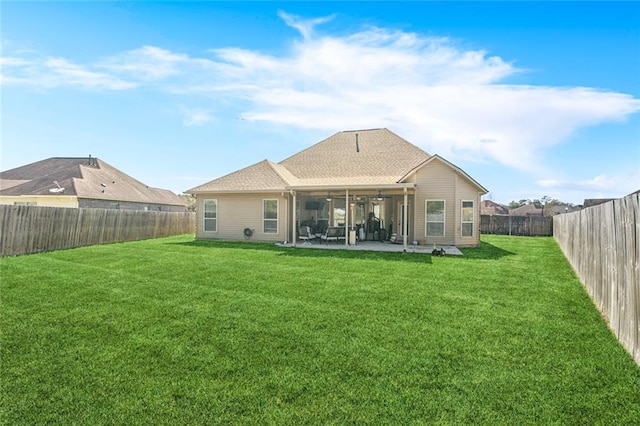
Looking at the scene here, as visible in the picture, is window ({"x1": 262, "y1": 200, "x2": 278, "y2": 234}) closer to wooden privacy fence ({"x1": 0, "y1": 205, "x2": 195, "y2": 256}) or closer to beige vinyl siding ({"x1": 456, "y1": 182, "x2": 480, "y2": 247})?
wooden privacy fence ({"x1": 0, "y1": 205, "x2": 195, "y2": 256})

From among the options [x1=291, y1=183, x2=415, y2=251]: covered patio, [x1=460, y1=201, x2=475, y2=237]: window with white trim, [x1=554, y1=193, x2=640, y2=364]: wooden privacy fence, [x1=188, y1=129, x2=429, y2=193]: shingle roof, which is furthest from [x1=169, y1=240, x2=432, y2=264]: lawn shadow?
[x1=554, y1=193, x2=640, y2=364]: wooden privacy fence

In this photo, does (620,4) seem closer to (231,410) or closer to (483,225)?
(231,410)

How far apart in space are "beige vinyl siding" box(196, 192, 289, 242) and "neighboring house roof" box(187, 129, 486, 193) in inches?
23.7

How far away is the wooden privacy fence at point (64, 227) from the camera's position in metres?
12.0

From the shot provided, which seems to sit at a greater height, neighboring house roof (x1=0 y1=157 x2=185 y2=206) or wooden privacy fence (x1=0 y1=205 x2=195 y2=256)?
neighboring house roof (x1=0 y1=157 x2=185 y2=206)

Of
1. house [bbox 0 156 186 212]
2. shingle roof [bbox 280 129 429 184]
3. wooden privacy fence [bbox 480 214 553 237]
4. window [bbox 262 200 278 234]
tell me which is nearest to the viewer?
window [bbox 262 200 278 234]

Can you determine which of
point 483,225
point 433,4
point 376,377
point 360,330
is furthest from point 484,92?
point 483,225

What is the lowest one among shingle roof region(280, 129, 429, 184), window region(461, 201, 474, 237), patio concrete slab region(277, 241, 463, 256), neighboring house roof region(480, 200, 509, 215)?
patio concrete slab region(277, 241, 463, 256)

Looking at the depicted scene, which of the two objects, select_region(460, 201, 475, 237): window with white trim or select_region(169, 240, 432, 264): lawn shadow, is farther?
select_region(460, 201, 475, 237): window with white trim

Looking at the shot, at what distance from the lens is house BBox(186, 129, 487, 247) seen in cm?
1561

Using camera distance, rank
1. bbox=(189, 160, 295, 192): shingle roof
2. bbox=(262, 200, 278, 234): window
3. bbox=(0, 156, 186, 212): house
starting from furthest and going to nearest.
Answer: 1. bbox=(0, 156, 186, 212): house
2. bbox=(262, 200, 278, 234): window
3. bbox=(189, 160, 295, 192): shingle roof

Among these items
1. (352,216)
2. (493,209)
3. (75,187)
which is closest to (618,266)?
(352,216)

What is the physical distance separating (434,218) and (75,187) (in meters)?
23.5

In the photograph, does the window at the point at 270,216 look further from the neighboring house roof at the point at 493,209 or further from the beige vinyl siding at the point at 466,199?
the neighboring house roof at the point at 493,209
